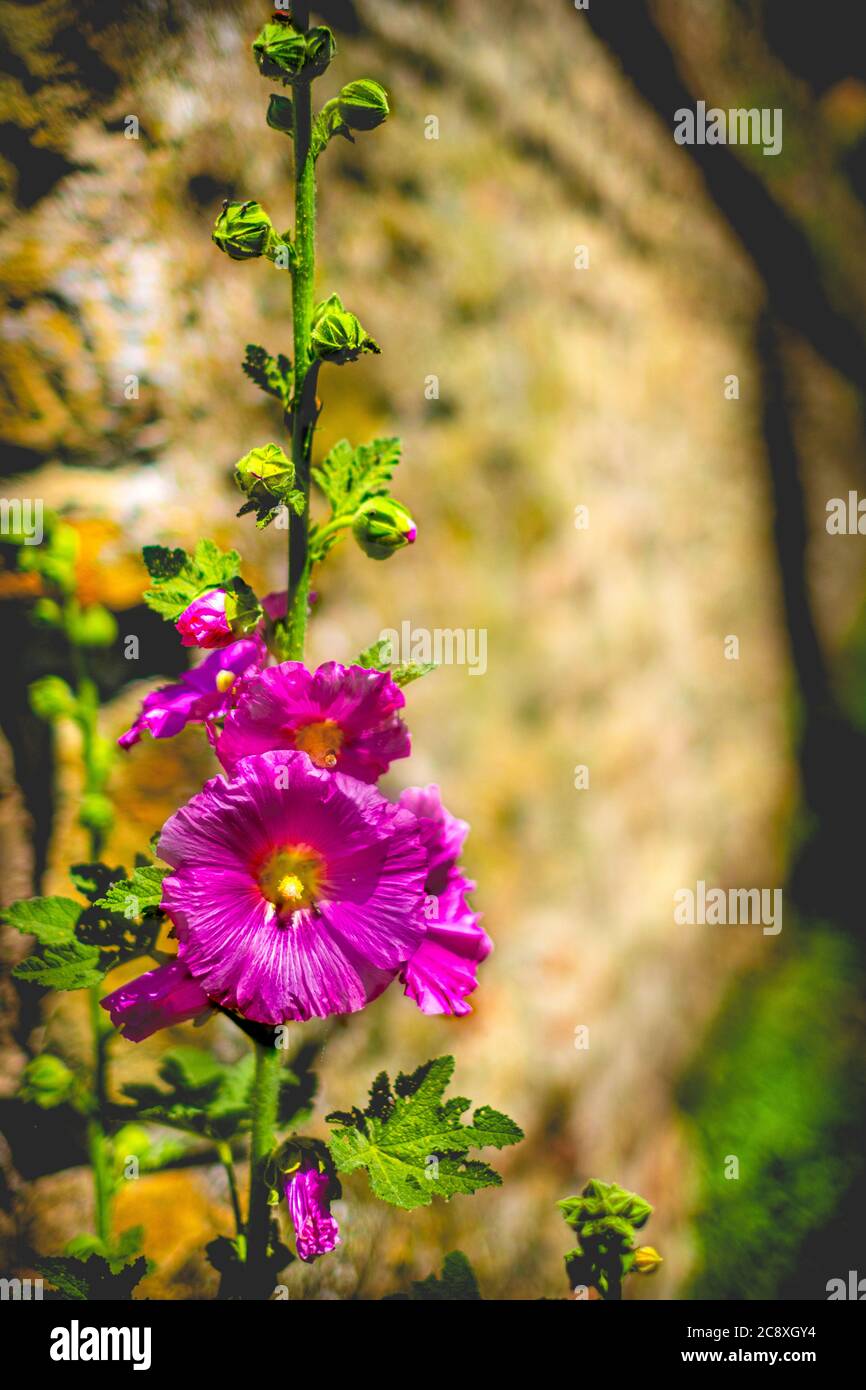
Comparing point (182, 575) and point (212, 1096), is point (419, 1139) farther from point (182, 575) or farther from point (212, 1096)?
point (182, 575)

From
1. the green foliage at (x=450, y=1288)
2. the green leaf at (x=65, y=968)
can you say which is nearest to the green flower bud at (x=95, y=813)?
the green leaf at (x=65, y=968)

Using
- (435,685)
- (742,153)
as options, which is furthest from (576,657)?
(742,153)

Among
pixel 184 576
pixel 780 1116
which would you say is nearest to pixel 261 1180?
pixel 184 576

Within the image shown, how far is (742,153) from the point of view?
6.84 feet

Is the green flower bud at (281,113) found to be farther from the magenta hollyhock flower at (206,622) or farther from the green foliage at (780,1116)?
the green foliage at (780,1116)

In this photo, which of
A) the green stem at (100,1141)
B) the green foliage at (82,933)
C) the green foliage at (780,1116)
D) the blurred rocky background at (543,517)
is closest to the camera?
the green foliage at (82,933)

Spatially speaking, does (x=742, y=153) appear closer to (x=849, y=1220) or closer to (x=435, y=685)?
(x=435, y=685)

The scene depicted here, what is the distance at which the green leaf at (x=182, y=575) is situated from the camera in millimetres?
618

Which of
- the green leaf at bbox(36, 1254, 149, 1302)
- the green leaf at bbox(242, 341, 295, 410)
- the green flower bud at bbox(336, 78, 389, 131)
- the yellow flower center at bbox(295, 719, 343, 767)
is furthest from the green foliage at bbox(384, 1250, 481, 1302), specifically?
the green flower bud at bbox(336, 78, 389, 131)

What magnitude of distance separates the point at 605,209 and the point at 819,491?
101cm

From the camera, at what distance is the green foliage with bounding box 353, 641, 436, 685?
591 millimetres

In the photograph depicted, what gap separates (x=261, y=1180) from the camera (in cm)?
62

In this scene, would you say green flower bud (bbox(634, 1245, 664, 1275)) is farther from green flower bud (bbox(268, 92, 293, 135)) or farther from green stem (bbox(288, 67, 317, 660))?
green flower bud (bbox(268, 92, 293, 135))

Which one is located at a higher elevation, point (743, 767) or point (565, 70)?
point (565, 70)
